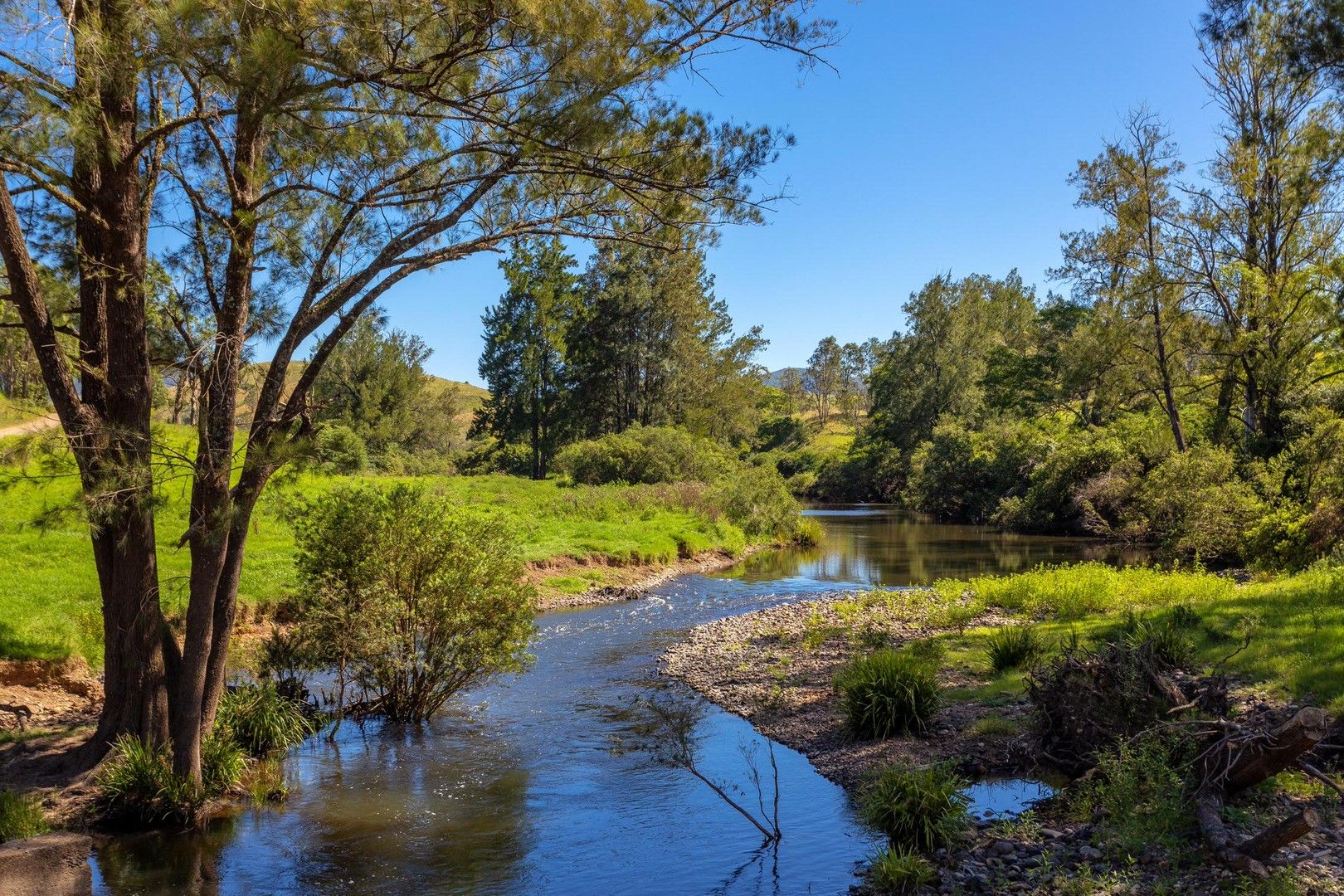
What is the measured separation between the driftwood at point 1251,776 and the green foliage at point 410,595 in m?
8.34

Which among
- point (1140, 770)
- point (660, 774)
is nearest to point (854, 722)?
point (660, 774)

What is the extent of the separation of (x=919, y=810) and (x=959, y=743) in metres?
2.38

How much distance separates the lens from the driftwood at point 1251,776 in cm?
602

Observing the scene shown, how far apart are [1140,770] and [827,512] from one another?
5314cm

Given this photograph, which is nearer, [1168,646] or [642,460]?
[1168,646]

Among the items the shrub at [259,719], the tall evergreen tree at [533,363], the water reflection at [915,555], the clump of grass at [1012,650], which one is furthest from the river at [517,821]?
the tall evergreen tree at [533,363]

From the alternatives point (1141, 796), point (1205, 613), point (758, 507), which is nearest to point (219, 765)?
point (1141, 796)

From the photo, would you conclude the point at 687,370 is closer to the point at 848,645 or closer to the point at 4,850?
the point at 848,645

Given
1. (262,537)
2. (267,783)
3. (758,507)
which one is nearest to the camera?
(267,783)

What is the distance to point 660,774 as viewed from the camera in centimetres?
1038

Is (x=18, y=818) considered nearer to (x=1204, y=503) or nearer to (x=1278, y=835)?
(x=1278, y=835)

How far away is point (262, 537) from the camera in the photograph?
21.1 m

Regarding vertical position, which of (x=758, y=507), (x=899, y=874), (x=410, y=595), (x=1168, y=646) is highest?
(x=758, y=507)

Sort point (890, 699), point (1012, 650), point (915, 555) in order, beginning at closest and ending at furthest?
point (890, 699), point (1012, 650), point (915, 555)
